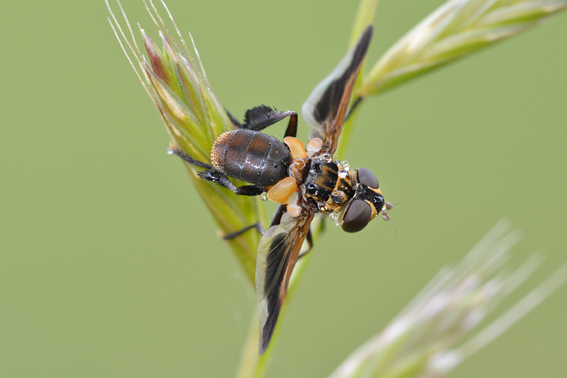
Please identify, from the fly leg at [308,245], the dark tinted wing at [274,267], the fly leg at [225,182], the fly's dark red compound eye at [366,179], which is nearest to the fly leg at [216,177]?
the fly leg at [225,182]

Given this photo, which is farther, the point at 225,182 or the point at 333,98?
the point at 333,98

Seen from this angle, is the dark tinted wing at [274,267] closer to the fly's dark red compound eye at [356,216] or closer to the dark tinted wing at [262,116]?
the fly's dark red compound eye at [356,216]

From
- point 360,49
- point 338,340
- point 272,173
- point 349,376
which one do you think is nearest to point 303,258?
point 272,173

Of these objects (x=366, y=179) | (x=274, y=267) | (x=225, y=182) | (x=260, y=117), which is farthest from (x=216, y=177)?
(x=366, y=179)

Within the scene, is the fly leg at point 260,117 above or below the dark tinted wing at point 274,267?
above

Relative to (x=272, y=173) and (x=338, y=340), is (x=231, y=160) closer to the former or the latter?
(x=272, y=173)

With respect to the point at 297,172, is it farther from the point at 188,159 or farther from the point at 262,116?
the point at 188,159
